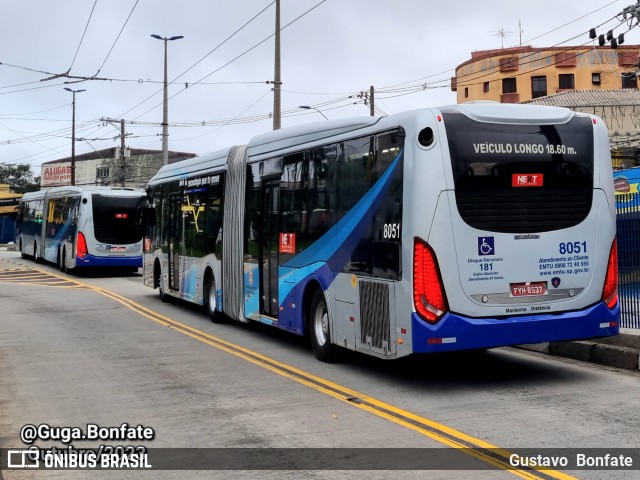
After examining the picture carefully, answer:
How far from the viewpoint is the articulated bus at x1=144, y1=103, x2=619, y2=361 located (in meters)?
9.25

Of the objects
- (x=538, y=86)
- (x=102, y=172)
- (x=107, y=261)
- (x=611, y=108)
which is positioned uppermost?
(x=538, y=86)

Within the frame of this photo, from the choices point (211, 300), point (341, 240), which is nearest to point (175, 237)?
point (211, 300)

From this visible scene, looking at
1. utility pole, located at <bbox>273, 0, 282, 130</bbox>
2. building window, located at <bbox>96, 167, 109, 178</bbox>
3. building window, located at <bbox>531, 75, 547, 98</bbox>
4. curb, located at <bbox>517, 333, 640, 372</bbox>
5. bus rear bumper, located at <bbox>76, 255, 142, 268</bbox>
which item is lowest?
curb, located at <bbox>517, 333, 640, 372</bbox>

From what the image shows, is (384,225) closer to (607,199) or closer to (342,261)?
(342,261)

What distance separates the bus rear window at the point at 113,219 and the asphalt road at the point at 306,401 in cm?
1544

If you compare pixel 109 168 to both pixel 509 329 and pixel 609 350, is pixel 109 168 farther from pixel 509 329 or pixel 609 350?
pixel 509 329

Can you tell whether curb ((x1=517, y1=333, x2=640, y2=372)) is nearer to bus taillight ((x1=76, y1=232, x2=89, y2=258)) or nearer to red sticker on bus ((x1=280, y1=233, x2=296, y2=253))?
red sticker on bus ((x1=280, y1=233, x2=296, y2=253))

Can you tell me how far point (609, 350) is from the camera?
11195 millimetres

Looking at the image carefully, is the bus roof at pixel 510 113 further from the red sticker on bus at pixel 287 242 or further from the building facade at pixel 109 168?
the building facade at pixel 109 168

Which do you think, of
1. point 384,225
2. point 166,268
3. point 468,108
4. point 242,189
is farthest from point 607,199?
point 166,268

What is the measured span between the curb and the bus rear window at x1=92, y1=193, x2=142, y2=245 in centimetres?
2102

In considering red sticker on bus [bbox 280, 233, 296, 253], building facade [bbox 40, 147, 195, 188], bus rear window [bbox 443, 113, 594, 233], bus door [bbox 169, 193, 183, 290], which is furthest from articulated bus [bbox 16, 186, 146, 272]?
building facade [bbox 40, 147, 195, 188]

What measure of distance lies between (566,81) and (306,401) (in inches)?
2553

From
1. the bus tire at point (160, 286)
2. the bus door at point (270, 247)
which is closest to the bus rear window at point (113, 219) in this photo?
the bus tire at point (160, 286)
